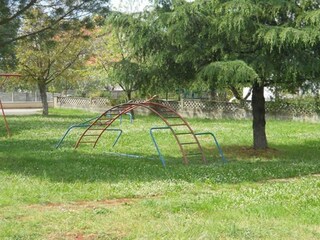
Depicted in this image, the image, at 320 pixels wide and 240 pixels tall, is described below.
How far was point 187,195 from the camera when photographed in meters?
7.60

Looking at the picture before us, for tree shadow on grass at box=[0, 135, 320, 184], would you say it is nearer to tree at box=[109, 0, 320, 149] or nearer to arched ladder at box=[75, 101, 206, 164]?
arched ladder at box=[75, 101, 206, 164]

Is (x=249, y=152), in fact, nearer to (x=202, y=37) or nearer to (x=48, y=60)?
(x=202, y=37)

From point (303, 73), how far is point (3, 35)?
7127 millimetres

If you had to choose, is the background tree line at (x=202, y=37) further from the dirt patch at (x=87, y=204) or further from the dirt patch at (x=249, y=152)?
the dirt patch at (x=87, y=204)

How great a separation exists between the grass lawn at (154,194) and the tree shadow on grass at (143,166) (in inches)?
0.8

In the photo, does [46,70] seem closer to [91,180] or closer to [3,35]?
[3,35]

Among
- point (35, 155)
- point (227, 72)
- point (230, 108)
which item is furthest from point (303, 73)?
point (230, 108)

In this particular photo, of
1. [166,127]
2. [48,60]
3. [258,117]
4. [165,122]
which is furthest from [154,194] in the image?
[48,60]

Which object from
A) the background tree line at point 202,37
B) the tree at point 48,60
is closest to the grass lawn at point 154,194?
the background tree line at point 202,37

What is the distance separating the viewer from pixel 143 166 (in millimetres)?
10680

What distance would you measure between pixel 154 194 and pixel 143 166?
2.95 metres

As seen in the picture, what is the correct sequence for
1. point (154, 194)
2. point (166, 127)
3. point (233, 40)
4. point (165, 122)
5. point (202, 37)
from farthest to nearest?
point (202, 37) → point (233, 40) → point (166, 127) → point (165, 122) → point (154, 194)

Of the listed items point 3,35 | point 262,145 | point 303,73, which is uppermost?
point 3,35

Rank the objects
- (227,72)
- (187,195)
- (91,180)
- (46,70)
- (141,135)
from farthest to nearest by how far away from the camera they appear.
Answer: (46,70) < (141,135) < (227,72) < (91,180) < (187,195)
